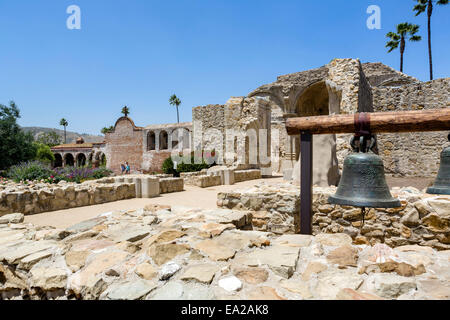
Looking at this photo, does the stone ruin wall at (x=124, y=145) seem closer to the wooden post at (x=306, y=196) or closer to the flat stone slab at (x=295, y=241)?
the wooden post at (x=306, y=196)

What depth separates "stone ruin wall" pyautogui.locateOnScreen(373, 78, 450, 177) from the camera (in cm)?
1118

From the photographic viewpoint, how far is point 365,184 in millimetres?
2166

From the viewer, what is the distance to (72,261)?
6.50 ft

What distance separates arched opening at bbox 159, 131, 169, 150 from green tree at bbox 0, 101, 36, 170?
10278mm

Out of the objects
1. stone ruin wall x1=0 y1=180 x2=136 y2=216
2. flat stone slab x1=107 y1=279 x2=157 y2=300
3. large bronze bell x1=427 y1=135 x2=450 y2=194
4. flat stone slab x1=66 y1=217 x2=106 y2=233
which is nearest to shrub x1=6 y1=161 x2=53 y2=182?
stone ruin wall x1=0 y1=180 x2=136 y2=216

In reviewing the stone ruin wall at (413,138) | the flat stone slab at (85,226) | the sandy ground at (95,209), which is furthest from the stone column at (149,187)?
the stone ruin wall at (413,138)

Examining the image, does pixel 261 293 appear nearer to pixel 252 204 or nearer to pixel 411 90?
pixel 252 204

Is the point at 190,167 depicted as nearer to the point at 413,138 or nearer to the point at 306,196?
the point at 413,138

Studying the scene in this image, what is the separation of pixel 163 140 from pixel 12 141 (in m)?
12.1

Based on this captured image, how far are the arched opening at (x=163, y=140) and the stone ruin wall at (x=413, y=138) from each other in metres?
18.6

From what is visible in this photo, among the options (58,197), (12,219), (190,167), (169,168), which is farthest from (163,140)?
(12,219)

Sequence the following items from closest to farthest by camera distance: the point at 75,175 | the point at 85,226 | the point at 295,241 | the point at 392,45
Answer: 1. the point at 295,241
2. the point at 85,226
3. the point at 75,175
4. the point at 392,45
